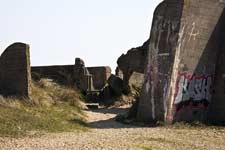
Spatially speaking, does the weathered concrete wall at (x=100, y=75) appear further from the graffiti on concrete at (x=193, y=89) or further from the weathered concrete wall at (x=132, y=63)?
the graffiti on concrete at (x=193, y=89)

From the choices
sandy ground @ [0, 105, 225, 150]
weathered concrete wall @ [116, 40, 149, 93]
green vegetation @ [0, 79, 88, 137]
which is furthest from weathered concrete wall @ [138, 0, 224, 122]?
weathered concrete wall @ [116, 40, 149, 93]

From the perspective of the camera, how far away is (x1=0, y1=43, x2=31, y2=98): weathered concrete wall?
15.9 m

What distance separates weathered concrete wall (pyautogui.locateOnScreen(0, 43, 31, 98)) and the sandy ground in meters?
2.97

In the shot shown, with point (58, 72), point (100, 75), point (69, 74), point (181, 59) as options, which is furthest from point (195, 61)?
point (100, 75)

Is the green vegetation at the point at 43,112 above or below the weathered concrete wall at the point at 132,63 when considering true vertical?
below

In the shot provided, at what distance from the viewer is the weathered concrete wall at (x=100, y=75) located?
2758 centimetres

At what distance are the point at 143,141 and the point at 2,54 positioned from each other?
25.0ft

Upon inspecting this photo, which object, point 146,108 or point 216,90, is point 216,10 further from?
point 146,108

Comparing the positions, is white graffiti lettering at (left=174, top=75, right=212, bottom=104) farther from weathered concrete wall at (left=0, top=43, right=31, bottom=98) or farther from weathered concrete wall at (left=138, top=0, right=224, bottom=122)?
weathered concrete wall at (left=0, top=43, right=31, bottom=98)

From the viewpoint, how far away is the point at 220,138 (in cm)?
1241

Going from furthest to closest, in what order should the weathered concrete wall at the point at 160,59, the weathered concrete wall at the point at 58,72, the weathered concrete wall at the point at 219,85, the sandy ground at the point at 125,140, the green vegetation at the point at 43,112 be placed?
the weathered concrete wall at the point at 58,72
the weathered concrete wall at the point at 219,85
the weathered concrete wall at the point at 160,59
the green vegetation at the point at 43,112
the sandy ground at the point at 125,140

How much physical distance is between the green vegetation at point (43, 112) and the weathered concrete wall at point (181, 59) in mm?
2799

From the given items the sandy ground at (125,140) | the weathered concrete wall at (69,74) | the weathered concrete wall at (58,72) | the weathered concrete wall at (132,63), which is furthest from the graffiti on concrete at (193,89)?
the weathered concrete wall at (58,72)

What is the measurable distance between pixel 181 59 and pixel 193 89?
1.30 m
